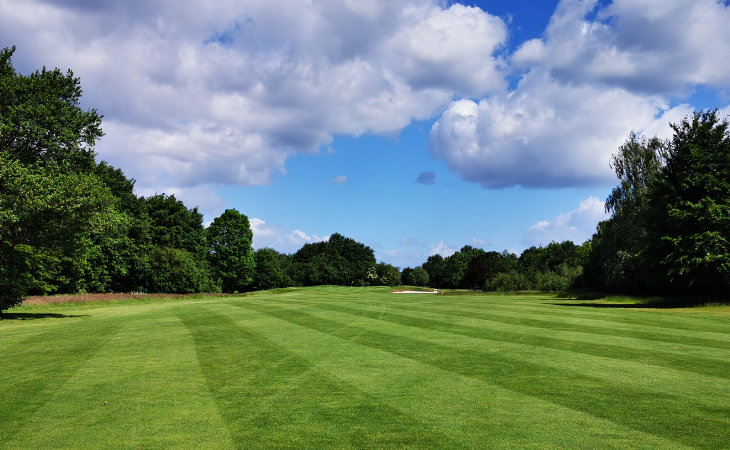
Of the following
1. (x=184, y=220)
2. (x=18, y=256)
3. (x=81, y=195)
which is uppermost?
(x=184, y=220)

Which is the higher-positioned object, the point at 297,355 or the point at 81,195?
the point at 81,195

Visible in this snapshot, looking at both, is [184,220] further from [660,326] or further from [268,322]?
[660,326]

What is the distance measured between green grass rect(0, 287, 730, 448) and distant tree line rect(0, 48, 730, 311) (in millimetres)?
10524

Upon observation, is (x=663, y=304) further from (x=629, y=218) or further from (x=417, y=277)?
(x=417, y=277)

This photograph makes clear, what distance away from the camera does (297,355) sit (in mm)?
12930

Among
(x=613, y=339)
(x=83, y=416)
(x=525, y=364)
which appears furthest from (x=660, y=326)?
(x=83, y=416)

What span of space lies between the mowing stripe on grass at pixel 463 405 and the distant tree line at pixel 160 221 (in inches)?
778

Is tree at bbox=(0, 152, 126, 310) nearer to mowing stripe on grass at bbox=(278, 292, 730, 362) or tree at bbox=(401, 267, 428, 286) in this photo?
mowing stripe on grass at bbox=(278, 292, 730, 362)

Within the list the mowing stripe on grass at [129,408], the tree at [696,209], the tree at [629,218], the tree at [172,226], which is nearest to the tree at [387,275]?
the tree at [172,226]

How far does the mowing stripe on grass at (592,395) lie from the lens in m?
7.02

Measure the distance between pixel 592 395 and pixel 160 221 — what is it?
81.2m

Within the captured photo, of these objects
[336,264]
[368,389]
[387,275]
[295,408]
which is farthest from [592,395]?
[336,264]

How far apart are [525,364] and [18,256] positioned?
2827 centimetres

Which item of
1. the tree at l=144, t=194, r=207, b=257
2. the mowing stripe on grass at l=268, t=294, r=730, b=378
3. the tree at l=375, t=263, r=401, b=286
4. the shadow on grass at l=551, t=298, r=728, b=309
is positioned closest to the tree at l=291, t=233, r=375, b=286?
the tree at l=375, t=263, r=401, b=286
